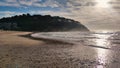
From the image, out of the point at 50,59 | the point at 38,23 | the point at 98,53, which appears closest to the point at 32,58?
the point at 50,59

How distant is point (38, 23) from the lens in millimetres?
168125

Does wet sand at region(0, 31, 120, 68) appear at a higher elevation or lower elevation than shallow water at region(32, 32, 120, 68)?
higher

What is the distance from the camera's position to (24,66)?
1020cm

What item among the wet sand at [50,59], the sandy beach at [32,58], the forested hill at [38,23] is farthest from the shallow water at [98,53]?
the forested hill at [38,23]

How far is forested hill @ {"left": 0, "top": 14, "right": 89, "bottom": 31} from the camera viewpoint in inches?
6196

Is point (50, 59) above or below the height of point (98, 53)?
above

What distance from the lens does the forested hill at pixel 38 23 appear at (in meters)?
157

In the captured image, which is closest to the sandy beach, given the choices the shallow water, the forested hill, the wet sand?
the wet sand

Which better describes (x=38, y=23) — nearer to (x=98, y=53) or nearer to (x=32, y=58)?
(x=98, y=53)

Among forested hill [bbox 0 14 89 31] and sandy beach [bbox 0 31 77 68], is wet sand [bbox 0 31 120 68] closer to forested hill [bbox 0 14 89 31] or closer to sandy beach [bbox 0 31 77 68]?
sandy beach [bbox 0 31 77 68]

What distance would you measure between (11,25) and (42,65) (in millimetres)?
145720

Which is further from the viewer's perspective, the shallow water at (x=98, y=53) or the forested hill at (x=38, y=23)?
the forested hill at (x=38, y=23)

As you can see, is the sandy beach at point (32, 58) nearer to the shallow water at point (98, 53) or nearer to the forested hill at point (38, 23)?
the shallow water at point (98, 53)

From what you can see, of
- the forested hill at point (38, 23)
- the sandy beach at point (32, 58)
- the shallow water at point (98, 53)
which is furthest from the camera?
the forested hill at point (38, 23)
